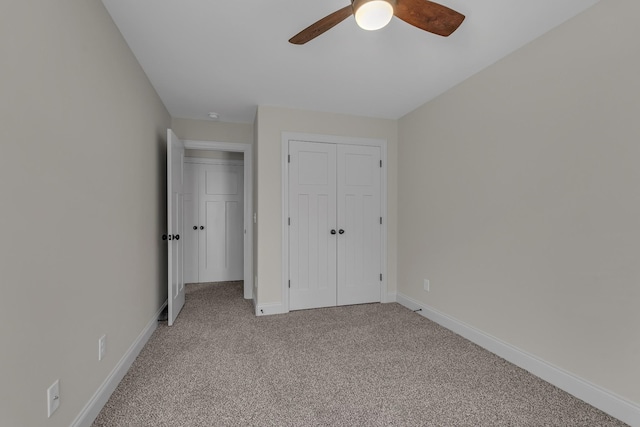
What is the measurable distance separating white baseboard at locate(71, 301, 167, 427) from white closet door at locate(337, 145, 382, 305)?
2090 millimetres

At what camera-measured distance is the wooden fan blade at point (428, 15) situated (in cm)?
138

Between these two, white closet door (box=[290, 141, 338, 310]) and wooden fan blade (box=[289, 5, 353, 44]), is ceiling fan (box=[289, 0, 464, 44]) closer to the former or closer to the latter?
wooden fan blade (box=[289, 5, 353, 44])

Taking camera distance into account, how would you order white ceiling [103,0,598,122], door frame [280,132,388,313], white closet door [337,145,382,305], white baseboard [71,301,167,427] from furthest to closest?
1. white closet door [337,145,382,305]
2. door frame [280,132,388,313]
3. white ceiling [103,0,598,122]
4. white baseboard [71,301,167,427]

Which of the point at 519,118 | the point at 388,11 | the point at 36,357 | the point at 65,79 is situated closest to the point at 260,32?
the point at 388,11

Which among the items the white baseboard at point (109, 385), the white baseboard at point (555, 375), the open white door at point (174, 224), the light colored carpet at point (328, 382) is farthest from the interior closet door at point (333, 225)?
the white baseboard at point (109, 385)

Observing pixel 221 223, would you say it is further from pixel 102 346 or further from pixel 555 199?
pixel 555 199

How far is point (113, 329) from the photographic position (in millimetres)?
1914

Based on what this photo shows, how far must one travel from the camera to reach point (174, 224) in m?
3.12

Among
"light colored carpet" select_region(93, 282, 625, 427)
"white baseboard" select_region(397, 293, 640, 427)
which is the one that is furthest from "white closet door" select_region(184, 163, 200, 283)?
"white baseboard" select_region(397, 293, 640, 427)

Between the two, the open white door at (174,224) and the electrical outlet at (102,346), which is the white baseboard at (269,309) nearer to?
the open white door at (174,224)

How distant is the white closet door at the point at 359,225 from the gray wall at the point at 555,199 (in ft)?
2.96

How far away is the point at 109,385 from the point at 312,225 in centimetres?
228

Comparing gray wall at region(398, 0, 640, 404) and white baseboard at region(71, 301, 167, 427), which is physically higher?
gray wall at region(398, 0, 640, 404)

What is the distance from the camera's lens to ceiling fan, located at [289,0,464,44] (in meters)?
1.32
